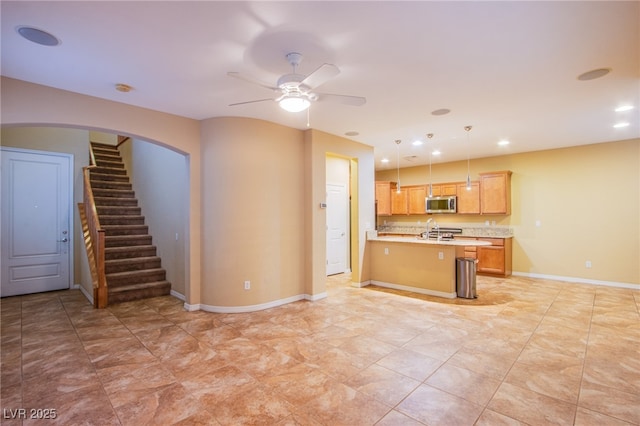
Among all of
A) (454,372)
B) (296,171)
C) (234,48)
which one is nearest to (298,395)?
(454,372)

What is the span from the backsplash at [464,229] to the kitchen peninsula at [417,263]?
1.88 meters

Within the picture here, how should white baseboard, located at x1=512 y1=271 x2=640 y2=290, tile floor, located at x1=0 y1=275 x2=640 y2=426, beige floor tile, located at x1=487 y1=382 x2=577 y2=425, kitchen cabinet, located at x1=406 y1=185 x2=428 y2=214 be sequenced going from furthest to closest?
kitchen cabinet, located at x1=406 y1=185 x2=428 y2=214
white baseboard, located at x1=512 y1=271 x2=640 y2=290
tile floor, located at x1=0 y1=275 x2=640 y2=426
beige floor tile, located at x1=487 y1=382 x2=577 y2=425

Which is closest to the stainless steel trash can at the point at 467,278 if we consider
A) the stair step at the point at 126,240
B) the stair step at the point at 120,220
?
the stair step at the point at 126,240

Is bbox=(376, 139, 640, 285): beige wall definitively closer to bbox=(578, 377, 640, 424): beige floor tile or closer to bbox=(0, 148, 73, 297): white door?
bbox=(578, 377, 640, 424): beige floor tile

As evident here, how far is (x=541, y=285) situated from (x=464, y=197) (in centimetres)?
253

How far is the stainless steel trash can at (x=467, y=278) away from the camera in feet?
16.8

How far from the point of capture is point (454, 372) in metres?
2.77

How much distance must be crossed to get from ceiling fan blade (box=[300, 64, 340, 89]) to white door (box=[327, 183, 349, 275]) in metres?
4.29

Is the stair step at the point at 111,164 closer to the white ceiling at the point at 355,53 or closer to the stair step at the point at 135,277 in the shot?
the stair step at the point at 135,277

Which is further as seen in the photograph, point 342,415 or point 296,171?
point 296,171

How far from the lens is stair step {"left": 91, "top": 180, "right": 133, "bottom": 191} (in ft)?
22.6

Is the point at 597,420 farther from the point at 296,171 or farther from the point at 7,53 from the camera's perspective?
the point at 7,53

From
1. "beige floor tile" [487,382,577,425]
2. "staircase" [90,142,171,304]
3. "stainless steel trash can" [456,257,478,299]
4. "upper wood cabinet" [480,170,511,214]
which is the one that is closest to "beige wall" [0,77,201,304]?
"staircase" [90,142,171,304]

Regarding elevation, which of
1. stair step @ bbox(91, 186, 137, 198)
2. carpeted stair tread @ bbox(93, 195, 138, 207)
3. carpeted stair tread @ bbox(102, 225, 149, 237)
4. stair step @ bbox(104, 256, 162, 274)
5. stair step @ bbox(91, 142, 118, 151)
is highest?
stair step @ bbox(91, 142, 118, 151)
